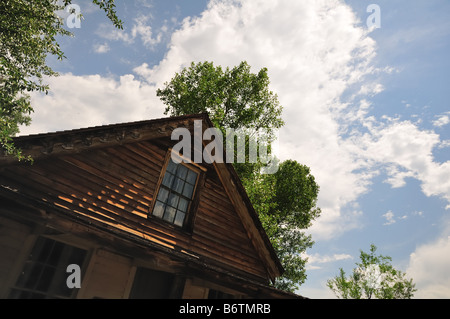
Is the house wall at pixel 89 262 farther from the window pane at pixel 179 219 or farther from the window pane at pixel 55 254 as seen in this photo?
the window pane at pixel 179 219

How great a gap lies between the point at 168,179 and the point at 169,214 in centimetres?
101

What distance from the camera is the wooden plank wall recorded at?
5043mm

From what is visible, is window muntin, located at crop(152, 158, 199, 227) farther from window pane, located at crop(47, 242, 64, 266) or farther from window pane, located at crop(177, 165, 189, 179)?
window pane, located at crop(47, 242, 64, 266)

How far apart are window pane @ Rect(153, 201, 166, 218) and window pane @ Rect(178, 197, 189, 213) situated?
56 cm

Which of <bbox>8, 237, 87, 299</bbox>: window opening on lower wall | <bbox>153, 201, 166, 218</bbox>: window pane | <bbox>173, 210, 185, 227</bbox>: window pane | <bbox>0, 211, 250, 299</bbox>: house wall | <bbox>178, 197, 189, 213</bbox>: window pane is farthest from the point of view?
<bbox>178, 197, 189, 213</bbox>: window pane

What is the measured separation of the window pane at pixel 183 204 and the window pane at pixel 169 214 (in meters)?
0.24

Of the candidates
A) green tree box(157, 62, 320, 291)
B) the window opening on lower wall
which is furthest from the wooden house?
green tree box(157, 62, 320, 291)

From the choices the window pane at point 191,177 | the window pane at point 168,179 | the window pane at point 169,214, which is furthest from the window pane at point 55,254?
the window pane at point 191,177
